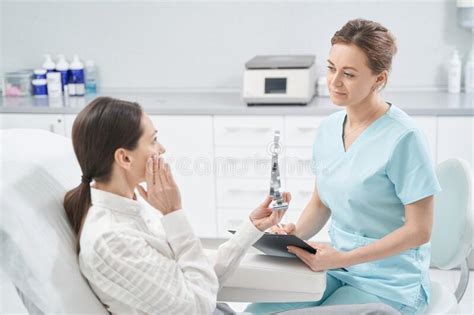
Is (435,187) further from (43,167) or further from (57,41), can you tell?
(57,41)

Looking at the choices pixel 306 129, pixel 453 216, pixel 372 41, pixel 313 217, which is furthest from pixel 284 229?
pixel 306 129

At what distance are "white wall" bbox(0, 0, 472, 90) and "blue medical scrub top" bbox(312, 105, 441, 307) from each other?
183cm

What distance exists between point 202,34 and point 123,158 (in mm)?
2275

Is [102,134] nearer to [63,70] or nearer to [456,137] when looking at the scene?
[456,137]

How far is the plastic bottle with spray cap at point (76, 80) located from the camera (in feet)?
12.4

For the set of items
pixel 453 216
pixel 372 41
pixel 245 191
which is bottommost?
pixel 245 191

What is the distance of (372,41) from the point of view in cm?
183

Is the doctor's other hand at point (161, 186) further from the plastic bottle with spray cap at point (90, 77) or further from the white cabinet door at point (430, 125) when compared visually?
the plastic bottle with spray cap at point (90, 77)

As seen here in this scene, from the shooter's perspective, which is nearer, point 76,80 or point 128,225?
point 128,225

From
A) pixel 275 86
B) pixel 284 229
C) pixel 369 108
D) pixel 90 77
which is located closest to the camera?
pixel 369 108

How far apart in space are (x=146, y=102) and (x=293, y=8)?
2.88 ft

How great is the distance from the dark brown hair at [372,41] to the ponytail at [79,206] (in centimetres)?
75

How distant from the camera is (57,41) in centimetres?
393

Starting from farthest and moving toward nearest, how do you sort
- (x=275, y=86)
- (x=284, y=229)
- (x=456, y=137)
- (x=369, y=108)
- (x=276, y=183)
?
1. (x=275, y=86)
2. (x=456, y=137)
3. (x=284, y=229)
4. (x=369, y=108)
5. (x=276, y=183)
